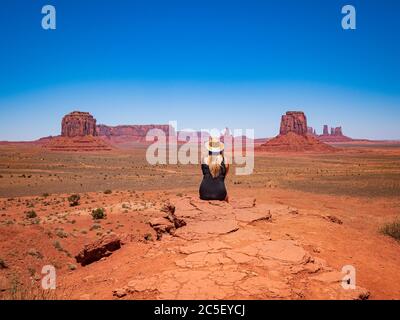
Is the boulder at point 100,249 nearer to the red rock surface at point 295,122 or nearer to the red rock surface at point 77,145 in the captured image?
the red rock surface at point 77,145

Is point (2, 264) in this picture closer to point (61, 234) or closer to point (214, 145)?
point (61, 234)

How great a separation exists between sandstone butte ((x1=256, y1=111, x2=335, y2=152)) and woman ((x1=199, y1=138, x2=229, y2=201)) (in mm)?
112549

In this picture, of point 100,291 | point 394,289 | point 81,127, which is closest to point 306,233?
point 394,289

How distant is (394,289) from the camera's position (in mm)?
5902

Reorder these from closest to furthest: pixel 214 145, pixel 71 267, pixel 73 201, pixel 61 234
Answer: pixel 71 267 → pixel 214 145 → pixel 61 234 → pixel 73 201

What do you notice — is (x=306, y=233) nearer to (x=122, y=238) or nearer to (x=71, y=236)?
(x=122, y=238)

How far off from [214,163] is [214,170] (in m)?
0.24

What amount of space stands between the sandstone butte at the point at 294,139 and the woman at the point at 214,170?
11255 cm

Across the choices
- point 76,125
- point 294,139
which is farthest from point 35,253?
point 76,125

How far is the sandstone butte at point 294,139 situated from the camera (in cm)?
12012

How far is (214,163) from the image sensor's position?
10.4 m

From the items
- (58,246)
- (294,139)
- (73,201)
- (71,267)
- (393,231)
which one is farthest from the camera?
(294,139)

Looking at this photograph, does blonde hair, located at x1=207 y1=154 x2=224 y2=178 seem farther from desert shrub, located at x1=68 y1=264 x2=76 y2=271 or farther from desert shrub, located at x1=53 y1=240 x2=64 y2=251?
desert shrub, located at x1=53 y1=240 x2=64 y2=251
